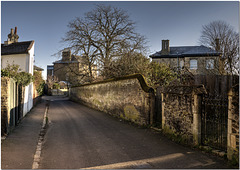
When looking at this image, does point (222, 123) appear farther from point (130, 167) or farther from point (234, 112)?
point (130, 167)

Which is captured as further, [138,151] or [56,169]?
[138,151]

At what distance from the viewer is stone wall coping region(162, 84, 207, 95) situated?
235 inches

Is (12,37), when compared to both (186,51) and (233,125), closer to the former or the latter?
(186,51)

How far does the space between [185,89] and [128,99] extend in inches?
196

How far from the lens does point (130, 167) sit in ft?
15.2

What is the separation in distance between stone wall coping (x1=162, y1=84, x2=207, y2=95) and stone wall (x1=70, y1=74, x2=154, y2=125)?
169cm

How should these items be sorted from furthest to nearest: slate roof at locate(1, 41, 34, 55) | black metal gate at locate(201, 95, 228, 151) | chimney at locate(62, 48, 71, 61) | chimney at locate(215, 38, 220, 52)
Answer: chimney at locate(62, 48, 71, 61), chimney at locate(215, 38, 220, 52), slate roof at locate(1, 41, 34, 55), black metal gate at locate(201, 95, 228, 151)

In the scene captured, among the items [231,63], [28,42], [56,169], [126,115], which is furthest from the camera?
[28,42]

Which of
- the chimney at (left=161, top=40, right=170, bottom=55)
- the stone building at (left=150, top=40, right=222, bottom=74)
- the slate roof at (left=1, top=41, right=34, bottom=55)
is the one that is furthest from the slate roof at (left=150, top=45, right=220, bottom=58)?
the slate roof at (left=1, top=41, right=34, bottom=55)

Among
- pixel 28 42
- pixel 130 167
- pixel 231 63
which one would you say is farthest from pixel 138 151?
pixel 28 42

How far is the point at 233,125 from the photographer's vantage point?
474 cm

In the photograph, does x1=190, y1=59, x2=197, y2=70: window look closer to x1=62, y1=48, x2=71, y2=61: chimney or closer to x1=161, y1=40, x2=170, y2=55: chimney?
x1=161, y1=40, x2=170, y2=55: chimney

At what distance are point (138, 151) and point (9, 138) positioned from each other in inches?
187

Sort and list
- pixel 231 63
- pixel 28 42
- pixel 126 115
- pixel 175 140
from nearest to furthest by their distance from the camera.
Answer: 1. pixel 175 140
2. pixel 126 115
3. pixel 231 63
4. pixel 28 42
